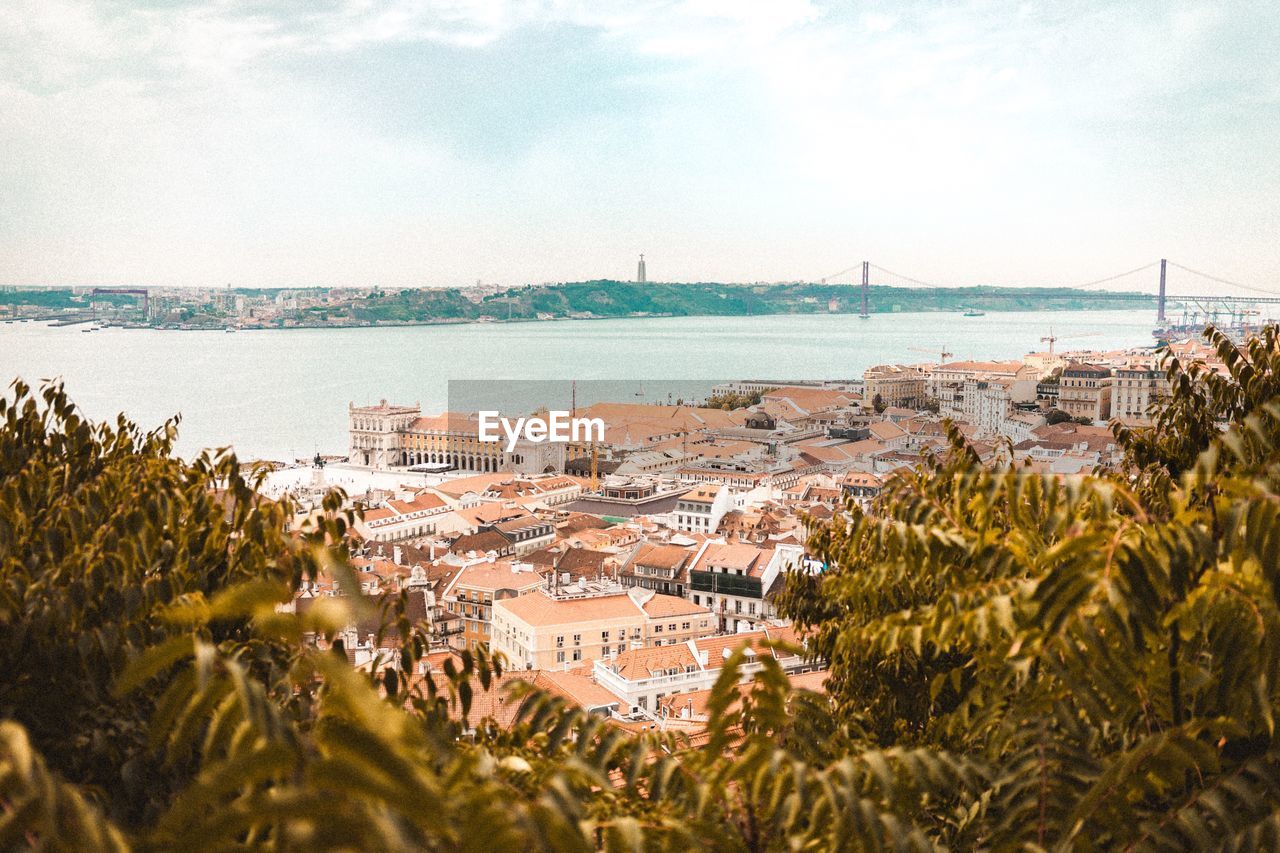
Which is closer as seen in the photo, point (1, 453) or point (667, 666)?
point (1, 453)

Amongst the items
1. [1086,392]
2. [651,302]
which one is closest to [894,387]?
[1086,392]

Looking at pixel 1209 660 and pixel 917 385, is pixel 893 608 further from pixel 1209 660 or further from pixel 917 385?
pixel 917 385

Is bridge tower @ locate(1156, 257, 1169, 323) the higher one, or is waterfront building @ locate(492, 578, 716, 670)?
bridge tower @ locate(1156, 257, 1169, 323)

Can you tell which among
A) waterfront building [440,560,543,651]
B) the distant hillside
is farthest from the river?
waterfront building [440,560,543,651]

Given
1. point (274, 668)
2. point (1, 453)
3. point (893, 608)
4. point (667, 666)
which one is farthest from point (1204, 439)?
point (667, 666)

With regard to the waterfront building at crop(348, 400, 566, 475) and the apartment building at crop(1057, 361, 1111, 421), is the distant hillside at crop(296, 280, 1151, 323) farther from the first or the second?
the waterfront building at crop(348, 400, 566, 475)

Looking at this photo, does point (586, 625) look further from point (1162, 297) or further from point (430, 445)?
point (1162, 297)
